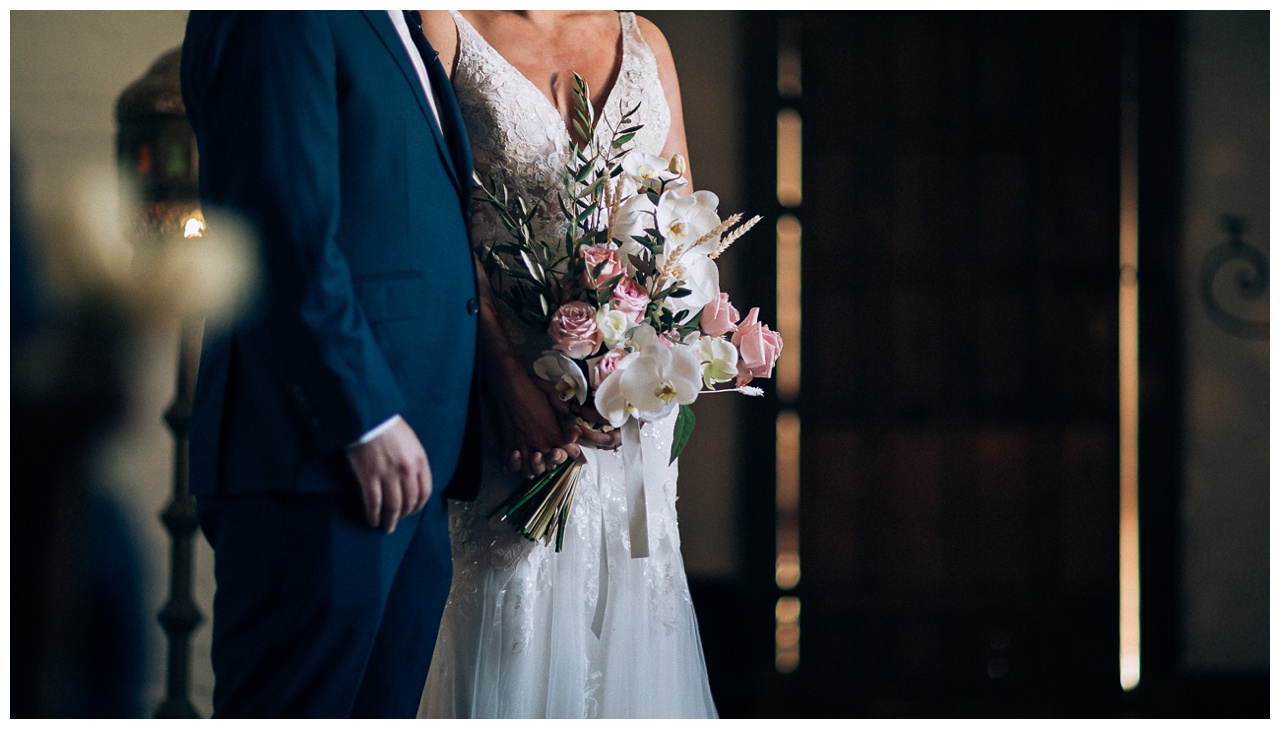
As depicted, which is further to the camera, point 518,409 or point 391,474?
point 518,409

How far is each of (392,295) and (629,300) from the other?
31 centimetres

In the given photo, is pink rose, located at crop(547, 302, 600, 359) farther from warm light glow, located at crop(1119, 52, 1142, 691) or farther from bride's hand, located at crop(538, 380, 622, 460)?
warm light glow, located at crop(1119, 52, 1142, 691)

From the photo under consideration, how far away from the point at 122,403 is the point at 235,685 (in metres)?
1.40

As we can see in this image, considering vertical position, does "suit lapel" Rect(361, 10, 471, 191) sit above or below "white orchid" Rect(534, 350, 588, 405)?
above

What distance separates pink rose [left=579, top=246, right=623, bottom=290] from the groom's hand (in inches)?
12.8

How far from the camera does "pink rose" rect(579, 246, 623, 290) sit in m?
1.24

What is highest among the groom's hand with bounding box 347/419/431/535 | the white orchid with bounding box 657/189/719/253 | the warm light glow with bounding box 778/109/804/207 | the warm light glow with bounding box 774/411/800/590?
the warm light glow with bounding box 778/109/804/207

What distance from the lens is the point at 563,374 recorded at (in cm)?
125

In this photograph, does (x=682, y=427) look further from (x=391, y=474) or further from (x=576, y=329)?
(x=391, y=474)

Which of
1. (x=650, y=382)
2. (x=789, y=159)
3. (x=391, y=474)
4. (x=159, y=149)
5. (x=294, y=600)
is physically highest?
(x=789, y=159)

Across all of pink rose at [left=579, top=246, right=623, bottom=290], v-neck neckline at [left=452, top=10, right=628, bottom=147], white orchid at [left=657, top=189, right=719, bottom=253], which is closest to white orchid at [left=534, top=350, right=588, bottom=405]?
pink rose at [left=579, top=246, right=623, bottom=290]

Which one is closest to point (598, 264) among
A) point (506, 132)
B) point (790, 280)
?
point (506, 132)
